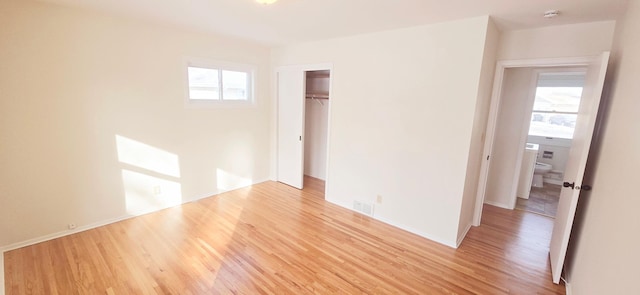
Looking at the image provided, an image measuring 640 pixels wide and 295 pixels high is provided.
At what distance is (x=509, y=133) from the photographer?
3859mm

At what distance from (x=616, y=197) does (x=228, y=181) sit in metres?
4.24

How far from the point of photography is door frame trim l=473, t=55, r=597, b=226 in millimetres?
2592

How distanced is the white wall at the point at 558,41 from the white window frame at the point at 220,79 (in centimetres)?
345

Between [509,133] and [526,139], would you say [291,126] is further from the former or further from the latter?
[526,139]

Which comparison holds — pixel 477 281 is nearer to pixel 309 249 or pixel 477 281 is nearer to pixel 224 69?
pixel 309 249

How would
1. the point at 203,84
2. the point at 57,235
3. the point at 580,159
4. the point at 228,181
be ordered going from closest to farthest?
the point at 580,159, the point at 57,235, the point at 203,84, the point at 228,181

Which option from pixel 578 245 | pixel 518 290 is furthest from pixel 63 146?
pixel 578 245

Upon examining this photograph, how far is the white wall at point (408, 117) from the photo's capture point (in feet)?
8.64

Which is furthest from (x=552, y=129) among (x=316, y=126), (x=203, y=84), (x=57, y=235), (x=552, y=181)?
(x=57, y=235)

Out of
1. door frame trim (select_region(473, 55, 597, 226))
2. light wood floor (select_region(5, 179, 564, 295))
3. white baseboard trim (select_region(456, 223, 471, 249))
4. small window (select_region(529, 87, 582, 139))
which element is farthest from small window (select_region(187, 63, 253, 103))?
small window (select_region(529, 87, 582, 139))

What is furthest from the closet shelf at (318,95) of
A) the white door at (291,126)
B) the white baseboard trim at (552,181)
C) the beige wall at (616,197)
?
the white baseboard trim at (552,181)

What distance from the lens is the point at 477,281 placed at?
231 centimetres

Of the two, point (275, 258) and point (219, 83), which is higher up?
point (219, 83)

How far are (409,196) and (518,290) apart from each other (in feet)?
4.14
